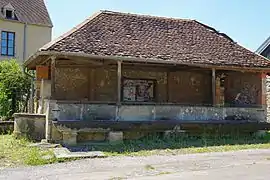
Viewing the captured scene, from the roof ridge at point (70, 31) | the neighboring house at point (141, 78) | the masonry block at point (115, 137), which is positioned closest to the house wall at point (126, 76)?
the neighboring house at point (141, 78)

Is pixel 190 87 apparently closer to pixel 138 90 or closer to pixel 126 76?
pixel 138 90

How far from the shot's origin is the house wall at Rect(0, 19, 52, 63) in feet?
104

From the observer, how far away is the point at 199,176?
799 centimetres

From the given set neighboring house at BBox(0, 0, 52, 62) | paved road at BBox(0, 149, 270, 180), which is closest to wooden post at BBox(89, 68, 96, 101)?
paved road at BBox(0, 149, 270, 180)

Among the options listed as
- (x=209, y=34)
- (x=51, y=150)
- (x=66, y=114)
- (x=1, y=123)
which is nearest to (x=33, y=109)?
(x=1, y=123)

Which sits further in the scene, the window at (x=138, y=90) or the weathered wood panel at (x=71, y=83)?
→ the window at (x=138, y=90)

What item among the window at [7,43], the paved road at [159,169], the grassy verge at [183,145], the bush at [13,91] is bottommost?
the paved road at [159,169]

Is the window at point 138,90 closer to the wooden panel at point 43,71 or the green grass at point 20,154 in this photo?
the wooden panel at point 43,71

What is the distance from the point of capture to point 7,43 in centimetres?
3141

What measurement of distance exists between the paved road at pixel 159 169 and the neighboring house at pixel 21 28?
2377 centimetres

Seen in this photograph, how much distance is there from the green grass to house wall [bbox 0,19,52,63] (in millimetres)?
19705

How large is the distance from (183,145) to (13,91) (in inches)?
438

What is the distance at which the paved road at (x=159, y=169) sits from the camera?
8.02 metres

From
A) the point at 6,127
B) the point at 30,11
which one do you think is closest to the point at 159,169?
the point at 6,127
